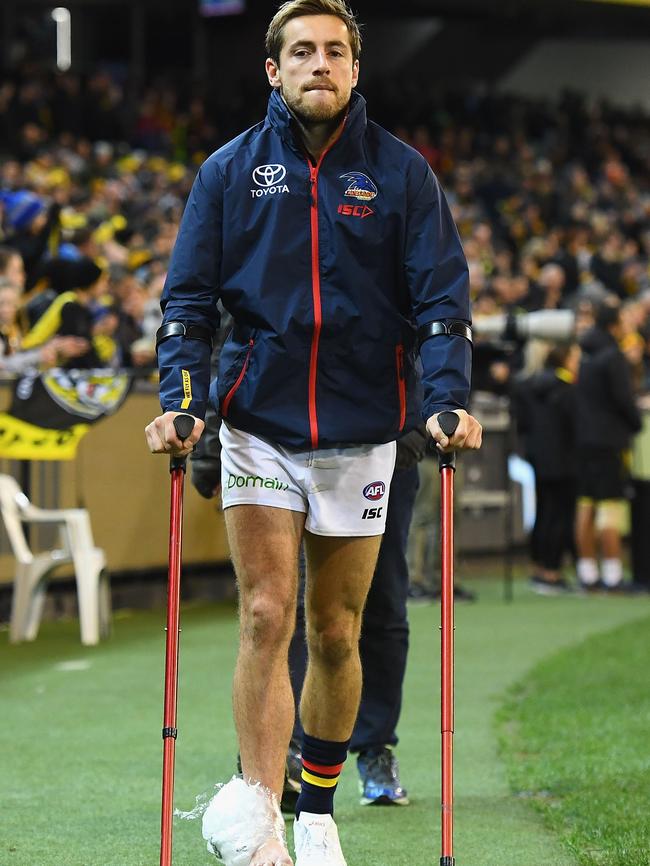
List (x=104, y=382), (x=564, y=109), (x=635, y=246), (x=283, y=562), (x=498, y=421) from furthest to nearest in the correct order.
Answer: (x=564, y=109) → (x=635, y=246) → (x=498, y=421) → (x=104, y=382) → (x=283, y=562)

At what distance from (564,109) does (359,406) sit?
31660 mm

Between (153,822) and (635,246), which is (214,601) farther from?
(635,246)

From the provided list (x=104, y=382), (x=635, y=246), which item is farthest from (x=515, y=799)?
(x=635, y=246)

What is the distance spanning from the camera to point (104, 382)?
10.6 meters

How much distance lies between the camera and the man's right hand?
4258mm

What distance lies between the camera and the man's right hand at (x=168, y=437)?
168 inches

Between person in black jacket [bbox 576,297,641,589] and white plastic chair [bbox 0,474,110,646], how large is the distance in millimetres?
4933

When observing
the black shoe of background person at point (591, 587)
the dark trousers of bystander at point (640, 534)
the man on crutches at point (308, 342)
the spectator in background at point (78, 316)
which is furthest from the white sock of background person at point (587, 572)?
the man on crutches at point (308, 342)

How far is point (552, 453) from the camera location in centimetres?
1375

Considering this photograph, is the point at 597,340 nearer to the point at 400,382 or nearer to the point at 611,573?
the point at 611,573

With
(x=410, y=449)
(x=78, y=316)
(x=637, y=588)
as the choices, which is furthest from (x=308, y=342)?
(x=637, y=588)

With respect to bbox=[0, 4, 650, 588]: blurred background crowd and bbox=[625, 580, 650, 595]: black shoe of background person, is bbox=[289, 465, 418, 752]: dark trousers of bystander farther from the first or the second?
bbox=[625, 580, 650, 595]: black shoe of background person

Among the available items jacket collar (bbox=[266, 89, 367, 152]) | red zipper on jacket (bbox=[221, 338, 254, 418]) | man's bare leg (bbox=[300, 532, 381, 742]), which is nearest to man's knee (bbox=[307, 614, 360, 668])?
man's bare leg (bbox=[300, 532, 381, 742])

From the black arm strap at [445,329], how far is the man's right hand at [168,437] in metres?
0.68
